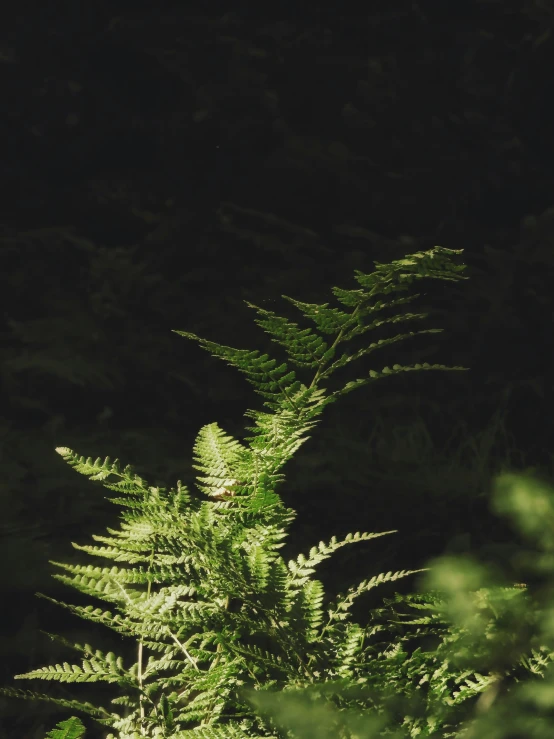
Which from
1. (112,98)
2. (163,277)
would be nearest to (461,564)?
(163,277)

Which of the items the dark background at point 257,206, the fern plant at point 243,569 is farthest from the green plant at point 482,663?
the dark background at point 257,206

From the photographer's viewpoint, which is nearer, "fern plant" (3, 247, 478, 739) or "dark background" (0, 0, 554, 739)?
"fern plant" (3, 247, 478, 739)

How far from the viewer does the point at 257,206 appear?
208cm

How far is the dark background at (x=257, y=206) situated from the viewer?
195cm

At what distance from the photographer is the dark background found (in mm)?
1953

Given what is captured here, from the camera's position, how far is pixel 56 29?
6.86 feet

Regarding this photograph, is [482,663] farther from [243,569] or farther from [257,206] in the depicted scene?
[257,206]

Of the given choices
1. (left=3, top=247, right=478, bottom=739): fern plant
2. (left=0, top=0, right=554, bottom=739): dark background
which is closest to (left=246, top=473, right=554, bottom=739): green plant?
(left=3, top=247, right=478, bottom=739): fern plant

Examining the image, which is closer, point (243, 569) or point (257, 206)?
Answer: point (243, 569)

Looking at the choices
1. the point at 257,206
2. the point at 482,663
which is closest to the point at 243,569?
the point at 482,663

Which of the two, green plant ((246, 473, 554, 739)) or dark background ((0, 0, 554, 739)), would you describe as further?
dark background ((0, 0, 554, 739))

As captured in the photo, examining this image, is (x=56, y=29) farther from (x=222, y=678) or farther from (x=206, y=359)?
(x=222, y=678)

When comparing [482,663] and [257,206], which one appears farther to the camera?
[257,206]

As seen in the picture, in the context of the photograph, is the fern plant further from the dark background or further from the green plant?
the dark background
